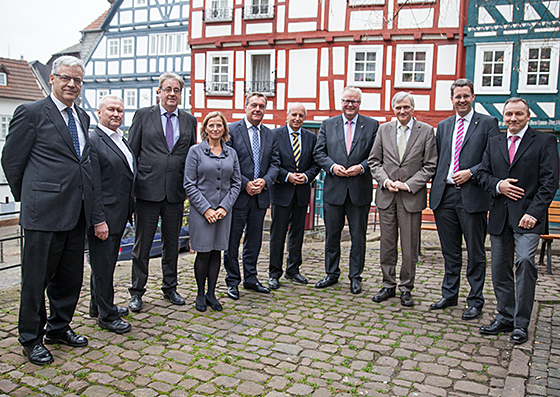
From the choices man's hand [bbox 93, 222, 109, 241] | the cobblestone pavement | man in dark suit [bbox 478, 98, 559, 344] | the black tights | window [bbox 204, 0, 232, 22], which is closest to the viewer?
the cobblestone pavement

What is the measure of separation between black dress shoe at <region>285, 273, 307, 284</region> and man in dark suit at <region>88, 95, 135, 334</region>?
248 centimetres

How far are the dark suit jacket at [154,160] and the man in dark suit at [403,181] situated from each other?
2241 millimetres

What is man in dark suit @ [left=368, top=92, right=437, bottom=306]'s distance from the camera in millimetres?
5562

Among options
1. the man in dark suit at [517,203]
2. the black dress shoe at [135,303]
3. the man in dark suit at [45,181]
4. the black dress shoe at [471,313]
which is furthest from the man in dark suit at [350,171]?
the man in dark suit at [45,181]

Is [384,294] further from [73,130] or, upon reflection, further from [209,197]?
[73,130]

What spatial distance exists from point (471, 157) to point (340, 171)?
4.78 feet

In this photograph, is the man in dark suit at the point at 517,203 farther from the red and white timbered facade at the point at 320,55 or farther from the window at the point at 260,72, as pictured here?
the window at the point at 260,72

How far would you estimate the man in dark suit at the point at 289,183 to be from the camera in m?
6.17

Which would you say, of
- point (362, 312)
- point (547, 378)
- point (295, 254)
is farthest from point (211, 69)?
point (547, 378)

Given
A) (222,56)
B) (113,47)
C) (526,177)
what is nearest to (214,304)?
(526,177)

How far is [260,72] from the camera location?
18.9m

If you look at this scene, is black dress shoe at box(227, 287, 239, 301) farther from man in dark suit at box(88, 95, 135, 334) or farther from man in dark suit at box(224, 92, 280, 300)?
man in dark suit at box(88, 95, 135, 334)

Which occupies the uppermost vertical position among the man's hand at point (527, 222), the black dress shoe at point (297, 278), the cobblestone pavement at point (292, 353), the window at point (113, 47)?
the window at point (113, 47)

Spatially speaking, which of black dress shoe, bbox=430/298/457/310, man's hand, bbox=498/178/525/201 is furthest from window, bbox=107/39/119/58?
man's hand, bbox=498/178/525/201
